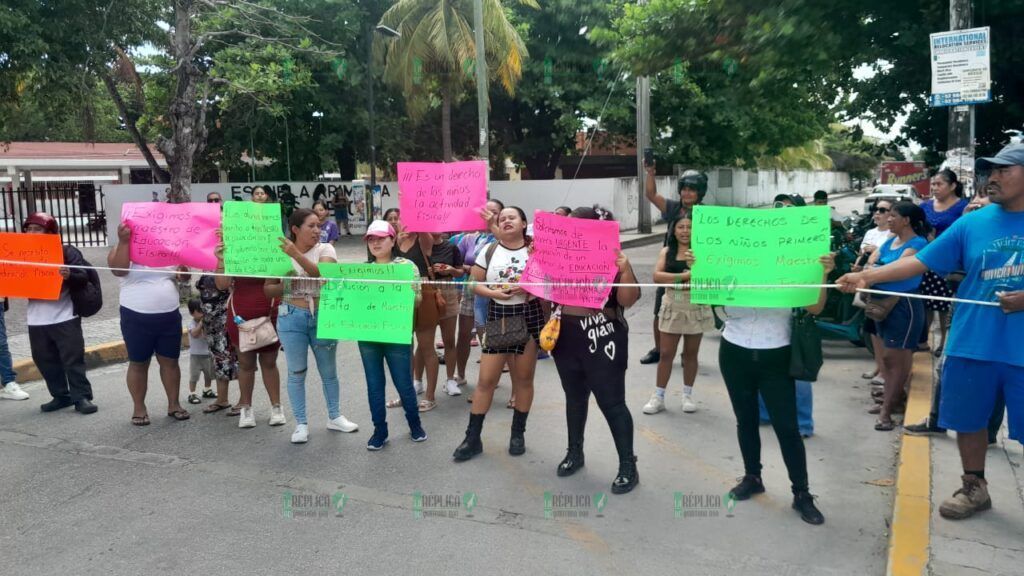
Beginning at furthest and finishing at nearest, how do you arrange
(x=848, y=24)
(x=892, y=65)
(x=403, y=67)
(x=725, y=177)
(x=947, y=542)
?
(x=725, y=177)
(x=403, y=67)
(x=892, y=65)
(x=848, y=24)
(x=947, y=542)

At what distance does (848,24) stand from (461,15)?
15610 millimetres

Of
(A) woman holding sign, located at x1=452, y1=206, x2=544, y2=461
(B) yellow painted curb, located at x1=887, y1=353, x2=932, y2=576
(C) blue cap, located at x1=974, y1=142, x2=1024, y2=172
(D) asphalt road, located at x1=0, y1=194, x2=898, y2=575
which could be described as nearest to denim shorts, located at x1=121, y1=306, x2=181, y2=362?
(D) asphalt road, located at x1=0, y1=194, x2=898, y2=575

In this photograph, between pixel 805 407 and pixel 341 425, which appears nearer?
pixel 805 407

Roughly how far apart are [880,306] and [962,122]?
3.15 meters

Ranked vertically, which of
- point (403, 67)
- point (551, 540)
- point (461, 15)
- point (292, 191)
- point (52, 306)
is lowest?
point (551, 540)

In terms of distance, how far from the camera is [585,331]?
4.83 meters

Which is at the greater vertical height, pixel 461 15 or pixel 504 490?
pixel 461 15

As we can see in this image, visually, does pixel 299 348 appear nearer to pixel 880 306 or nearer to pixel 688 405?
pixel 688 405

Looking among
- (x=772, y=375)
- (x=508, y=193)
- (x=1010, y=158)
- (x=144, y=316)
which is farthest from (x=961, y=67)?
(x=508, y=193)

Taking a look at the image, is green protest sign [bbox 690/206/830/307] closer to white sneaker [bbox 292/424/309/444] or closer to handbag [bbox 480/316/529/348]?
handbag [bbox 480/316/529/348]

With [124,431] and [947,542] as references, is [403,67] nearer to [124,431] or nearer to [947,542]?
[124,431]

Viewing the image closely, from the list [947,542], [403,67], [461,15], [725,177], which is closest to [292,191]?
[403,67]

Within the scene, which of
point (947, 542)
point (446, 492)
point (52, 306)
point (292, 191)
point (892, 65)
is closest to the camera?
point (947, 542)

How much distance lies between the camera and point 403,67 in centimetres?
2297
